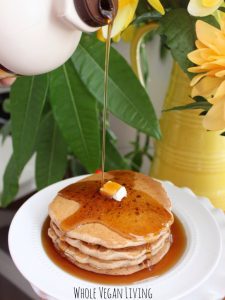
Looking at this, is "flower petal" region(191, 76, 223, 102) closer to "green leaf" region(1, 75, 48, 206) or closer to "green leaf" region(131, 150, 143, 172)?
"green leaf" region(1, 75, 48, 206)

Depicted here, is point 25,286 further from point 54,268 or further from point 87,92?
point 87,92

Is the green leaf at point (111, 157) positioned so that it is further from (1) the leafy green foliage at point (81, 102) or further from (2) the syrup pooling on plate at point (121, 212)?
(2) the syrup pooling on plate at point (121, 212)

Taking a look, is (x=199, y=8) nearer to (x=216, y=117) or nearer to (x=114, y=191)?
(x=216, y=117)

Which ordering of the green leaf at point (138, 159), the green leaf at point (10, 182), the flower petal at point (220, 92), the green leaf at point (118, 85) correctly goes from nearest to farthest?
the flower petal at point (220, 92) → the green leaf at point (118, 85) → the green leaf at point (10, 182) → the green leaf at point (138, 159)

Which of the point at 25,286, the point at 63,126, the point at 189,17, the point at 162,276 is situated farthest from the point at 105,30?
the point at 25,286

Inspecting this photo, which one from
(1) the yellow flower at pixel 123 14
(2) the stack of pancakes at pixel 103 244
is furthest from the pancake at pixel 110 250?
(1) the yellow flower at pixel 123 14

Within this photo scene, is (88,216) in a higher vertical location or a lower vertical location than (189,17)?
lower
